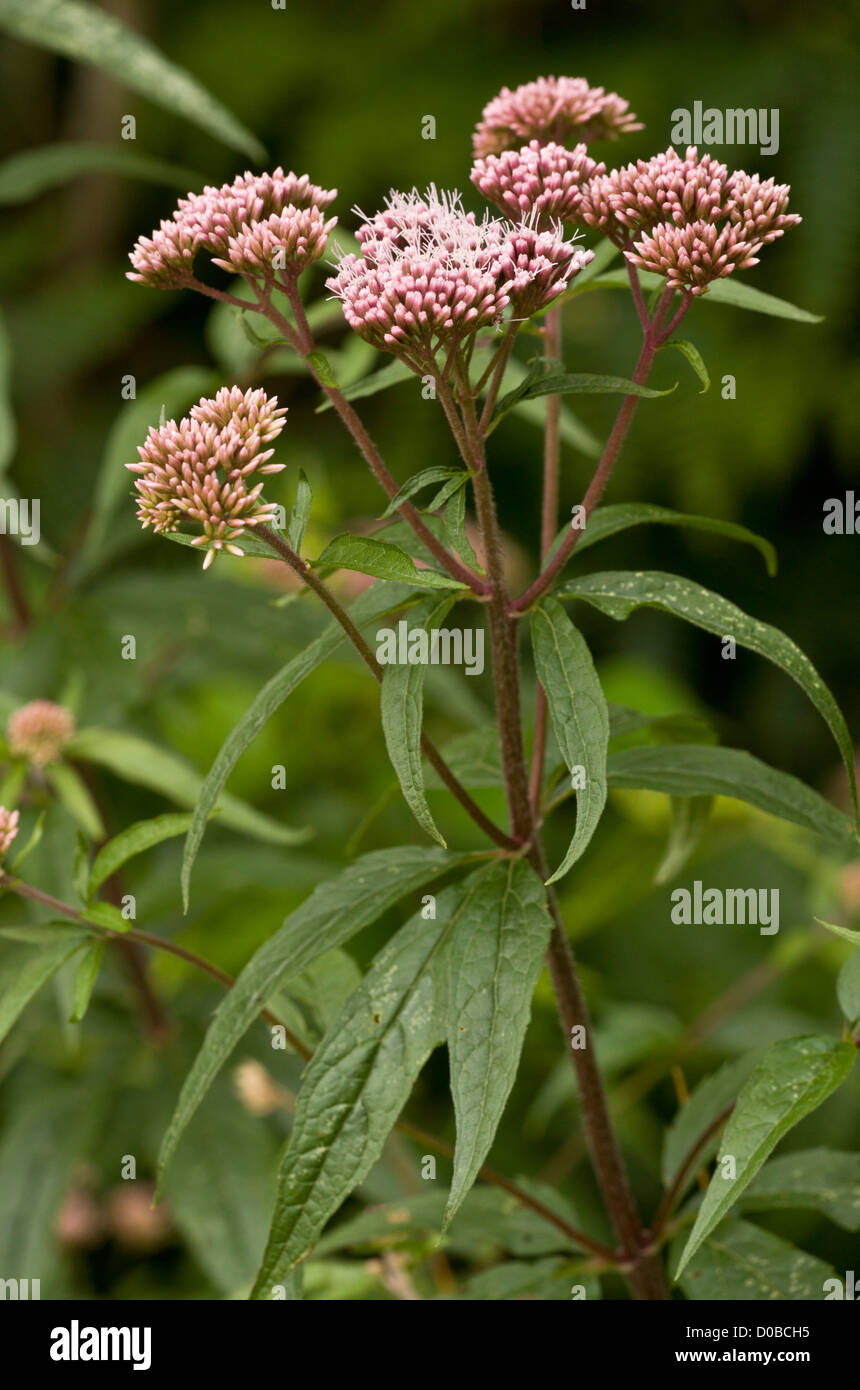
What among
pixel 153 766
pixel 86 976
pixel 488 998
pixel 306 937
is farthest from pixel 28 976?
pixel 153 766

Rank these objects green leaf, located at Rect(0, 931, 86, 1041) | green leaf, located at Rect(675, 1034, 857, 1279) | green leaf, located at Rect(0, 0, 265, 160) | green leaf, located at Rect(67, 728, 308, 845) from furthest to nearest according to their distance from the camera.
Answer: green leaf, located at Rect(0, 0, 265, 160) < green leaf, located at Rect(67, 728, 308, 845) < green leaf, located at Rect(0, 931, 86, 1041) < green leaf, located at Rect(675, 1034, 857, 1279)

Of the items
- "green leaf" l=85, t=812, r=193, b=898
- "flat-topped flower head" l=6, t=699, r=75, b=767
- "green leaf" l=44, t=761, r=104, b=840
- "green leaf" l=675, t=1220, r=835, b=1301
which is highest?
"flat-topped flower head" l=6, t=699, r=75, b=767

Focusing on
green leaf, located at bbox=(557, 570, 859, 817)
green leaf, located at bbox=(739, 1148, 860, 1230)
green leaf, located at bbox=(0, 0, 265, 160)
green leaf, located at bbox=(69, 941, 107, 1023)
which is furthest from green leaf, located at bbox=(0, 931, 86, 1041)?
green leaf, located at bbox=(0, 0, 265, 160)

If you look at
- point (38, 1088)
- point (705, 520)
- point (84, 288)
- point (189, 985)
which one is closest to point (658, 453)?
point (84, 288)

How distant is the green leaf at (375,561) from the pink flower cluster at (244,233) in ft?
0.50

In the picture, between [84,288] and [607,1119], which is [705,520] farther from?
[84,288]

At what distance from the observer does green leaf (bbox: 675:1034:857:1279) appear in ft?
2.04

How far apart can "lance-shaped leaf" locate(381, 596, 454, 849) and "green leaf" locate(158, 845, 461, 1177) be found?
0.33 feet

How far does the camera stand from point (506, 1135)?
70.5 inches

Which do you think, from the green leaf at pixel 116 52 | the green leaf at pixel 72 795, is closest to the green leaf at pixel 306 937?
the green leaf at pixel 72 795

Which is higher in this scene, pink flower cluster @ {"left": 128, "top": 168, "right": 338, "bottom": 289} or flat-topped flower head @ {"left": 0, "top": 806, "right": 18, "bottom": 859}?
pink flower cluster @ {"left": 128, "top": 168, "right": 338, "bottom": 289}

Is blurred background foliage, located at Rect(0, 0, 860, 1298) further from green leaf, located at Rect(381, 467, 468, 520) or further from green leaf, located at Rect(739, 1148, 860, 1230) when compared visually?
green leaf, located at Rect(381, 467, 468, 520)

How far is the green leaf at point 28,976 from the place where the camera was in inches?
29.0
